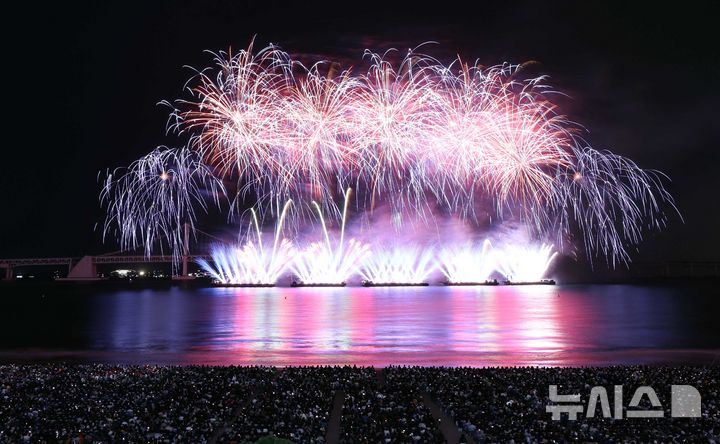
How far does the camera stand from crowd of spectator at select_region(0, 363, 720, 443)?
11766 millimetres

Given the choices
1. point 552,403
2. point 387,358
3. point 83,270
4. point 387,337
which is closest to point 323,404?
point 552,403

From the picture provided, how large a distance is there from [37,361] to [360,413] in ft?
46.6

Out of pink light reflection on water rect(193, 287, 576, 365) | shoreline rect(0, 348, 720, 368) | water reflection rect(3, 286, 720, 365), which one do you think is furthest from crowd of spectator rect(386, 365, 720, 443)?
pink light reflection on water rect(193, 287, 576, 365)

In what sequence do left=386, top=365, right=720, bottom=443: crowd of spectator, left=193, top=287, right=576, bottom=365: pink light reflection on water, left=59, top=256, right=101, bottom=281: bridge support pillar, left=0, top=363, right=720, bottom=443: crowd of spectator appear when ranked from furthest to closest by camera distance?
left=59, top=256, right=101, bottom=281: bridge support pillar
left=193, top=287, right=576, bottom=365: pink light reflection on water
left=0, top=363, right=720, bottom=443: crowd of spectator
left=386, top=365, right=720, bottom=443: crowd of spectator

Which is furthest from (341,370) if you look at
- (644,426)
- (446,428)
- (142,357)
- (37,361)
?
(37,361)

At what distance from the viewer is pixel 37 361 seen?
2134 cm

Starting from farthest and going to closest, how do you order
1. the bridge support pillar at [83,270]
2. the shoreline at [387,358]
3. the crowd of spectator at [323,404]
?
1. the bridge support pillar at [83,270]
2. the shoreline at [387,358]
3. the crowd of spectator at [323,404]

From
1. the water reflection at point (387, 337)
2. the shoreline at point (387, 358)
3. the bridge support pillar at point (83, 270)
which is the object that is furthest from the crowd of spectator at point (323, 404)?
the bridge support pillar at point (83, 270)

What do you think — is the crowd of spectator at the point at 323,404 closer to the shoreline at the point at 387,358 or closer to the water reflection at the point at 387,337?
the shoreline at the point at 387,358

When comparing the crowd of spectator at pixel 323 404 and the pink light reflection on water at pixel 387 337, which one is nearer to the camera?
the crowd of spectator at pixel 323 404

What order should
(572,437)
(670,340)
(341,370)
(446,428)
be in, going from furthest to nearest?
(670,340)
(341,370)
(446,428)
(572,437)

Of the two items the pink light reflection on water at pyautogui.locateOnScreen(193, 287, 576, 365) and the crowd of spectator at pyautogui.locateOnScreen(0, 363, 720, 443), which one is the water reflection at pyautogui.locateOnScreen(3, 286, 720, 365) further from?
the crowd of spectator at pyautogui.locateOnScreen(0, 363, 720, 443)

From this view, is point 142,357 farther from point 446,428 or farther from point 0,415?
point 446,428

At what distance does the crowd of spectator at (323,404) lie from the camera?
1177 centimetres
